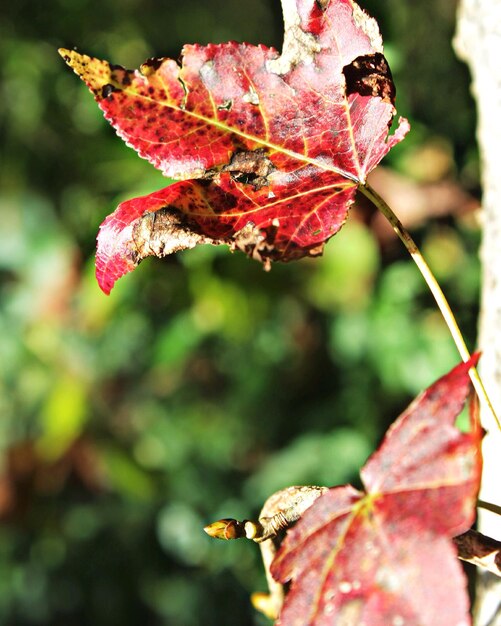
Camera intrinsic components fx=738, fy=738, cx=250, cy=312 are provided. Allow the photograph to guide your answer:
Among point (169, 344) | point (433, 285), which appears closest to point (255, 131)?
point (433, 285)

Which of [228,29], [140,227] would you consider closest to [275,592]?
[140,227]

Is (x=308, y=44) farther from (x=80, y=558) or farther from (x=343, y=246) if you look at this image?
(x=80, y=558)

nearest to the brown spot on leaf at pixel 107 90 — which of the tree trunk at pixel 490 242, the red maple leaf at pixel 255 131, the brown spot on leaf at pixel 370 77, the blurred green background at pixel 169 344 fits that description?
the red maple leaf at pixel 255 131

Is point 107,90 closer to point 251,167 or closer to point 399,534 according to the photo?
point 251,167

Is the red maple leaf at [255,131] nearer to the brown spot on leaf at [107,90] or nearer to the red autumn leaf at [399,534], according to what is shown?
the brown spot on leaf at [107,90]

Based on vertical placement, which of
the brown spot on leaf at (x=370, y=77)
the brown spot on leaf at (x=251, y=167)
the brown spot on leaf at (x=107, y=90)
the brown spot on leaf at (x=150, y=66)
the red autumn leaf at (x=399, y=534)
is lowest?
the red autumn leaf at (x=399, y=534)

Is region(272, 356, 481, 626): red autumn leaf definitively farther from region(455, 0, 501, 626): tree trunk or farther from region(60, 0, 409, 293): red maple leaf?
region(455, 0, 501, 626): tree trunk
